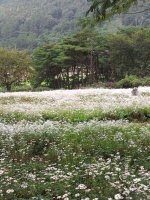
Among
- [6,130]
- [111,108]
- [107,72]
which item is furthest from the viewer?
[107,72]

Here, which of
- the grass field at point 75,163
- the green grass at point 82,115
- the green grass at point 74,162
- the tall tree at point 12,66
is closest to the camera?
the grass field at point 75,163

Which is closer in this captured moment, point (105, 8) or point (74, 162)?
point (74, 162)

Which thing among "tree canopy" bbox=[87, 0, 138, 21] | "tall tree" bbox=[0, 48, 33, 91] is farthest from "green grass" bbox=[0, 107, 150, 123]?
"tall tree" bbox=[0, 48, 33, 91]

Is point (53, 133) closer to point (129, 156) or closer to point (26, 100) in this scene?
point (129, 156)

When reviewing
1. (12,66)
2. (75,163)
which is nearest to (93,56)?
(12,66)

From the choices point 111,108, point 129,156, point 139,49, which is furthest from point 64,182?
point 139,49

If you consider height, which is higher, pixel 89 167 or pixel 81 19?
pixel 81 19

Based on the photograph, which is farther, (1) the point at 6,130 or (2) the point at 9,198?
(1) the point at 6,130

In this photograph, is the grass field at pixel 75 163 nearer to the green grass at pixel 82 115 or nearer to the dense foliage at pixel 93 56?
the green grass at pixel 82 115

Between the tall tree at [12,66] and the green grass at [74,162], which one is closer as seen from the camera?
the green grass at [74,162]

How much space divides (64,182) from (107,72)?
7742 centimetres

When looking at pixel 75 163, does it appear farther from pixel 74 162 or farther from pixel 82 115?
pixel 82 115

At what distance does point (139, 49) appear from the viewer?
75062mm

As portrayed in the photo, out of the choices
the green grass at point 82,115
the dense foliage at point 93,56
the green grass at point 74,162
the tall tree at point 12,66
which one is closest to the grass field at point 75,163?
the green grass at point 74,162
